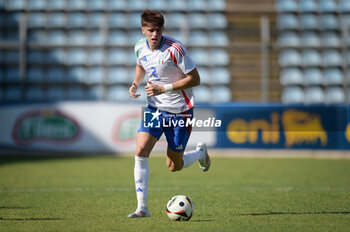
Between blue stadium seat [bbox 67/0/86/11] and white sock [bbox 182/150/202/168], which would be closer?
white sock [bbox 182/150/202/168]

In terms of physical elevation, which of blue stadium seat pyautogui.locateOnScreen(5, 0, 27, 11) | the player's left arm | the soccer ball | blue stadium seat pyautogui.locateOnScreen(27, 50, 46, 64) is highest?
blue stadium seat pyautogui.locateOnScreen(5, 0, 27, 11)

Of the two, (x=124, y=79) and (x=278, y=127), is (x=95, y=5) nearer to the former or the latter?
(x=124, y=79)

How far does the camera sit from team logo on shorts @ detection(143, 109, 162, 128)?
554 centimetres

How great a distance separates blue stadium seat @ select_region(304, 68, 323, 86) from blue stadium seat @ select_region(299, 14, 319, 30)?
6.77 ft

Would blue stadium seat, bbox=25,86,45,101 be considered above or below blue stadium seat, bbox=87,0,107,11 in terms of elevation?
below

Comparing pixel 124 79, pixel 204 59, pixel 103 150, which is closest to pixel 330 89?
pixel 204 59

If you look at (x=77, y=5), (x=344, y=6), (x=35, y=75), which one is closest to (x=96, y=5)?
(x=77, y=5)

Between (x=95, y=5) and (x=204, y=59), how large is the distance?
5.64 metres

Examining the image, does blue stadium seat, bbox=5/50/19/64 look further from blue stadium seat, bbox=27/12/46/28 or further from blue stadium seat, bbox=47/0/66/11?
blue stadium seat, bbox=47/0/66/11

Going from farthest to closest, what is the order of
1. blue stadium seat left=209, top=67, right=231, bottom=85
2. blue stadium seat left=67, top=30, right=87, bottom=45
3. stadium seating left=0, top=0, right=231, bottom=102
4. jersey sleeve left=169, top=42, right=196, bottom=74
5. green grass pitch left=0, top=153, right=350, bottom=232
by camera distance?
1. blue stadium seat left=67, top=30, right=87, bottom=45
2. blue stadium seat left=209, top=67, right=231, bottom=85
3. stadium seating left=0, top=0, right=231, bottom=102
4. jersey sleeve left=169, top=42, right=196, bottom=74
5. green grass pitch left=0, top=153, right=350, bottom=232

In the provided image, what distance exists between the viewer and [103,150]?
14406 millimetres

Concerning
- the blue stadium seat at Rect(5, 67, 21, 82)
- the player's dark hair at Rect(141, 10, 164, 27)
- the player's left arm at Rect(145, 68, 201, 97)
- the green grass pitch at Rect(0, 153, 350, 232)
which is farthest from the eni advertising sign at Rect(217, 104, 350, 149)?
the player's dark hair at Rect(141, 10, 164, 27)

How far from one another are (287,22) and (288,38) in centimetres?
66

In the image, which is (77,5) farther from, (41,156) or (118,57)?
(41,156)
